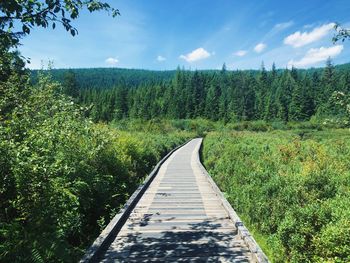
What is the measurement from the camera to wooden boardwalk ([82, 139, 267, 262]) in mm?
5270

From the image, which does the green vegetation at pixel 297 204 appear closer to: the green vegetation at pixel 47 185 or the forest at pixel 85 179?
the forest at pixel 85 179

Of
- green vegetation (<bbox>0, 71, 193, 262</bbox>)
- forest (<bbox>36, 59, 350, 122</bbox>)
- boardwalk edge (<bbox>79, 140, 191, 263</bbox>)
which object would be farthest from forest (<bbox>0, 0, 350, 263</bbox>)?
forest (<bbox>36, 59, 350, 122</bbox>)

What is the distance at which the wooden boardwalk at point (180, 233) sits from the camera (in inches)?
207

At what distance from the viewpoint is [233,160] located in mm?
15398

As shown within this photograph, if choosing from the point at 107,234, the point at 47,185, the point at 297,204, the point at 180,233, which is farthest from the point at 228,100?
the point at 47,185

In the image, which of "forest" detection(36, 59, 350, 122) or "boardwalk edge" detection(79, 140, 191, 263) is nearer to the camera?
"boardwalk edge" detection(79, 140, 191, 263)

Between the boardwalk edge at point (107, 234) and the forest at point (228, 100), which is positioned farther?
the forest at point (228, 100)

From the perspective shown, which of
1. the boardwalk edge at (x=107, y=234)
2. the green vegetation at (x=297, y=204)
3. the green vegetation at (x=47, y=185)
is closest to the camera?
the green vegetation at (x=47, y=185)

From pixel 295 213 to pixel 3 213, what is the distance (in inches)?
182

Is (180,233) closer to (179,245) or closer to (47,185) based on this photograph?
(179,245)

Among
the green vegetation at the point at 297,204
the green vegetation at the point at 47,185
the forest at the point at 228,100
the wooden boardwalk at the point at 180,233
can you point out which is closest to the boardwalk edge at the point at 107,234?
the wooden boardwalk at the point at 180,233

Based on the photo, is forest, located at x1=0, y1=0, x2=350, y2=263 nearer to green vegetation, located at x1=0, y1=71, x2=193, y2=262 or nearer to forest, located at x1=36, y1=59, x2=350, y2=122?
green vegetation, located at x1=0, y1=71, x2=193, y2=262

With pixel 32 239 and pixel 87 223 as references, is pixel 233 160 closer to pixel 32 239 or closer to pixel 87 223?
pixel 87 223

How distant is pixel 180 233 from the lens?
6.34 metres
